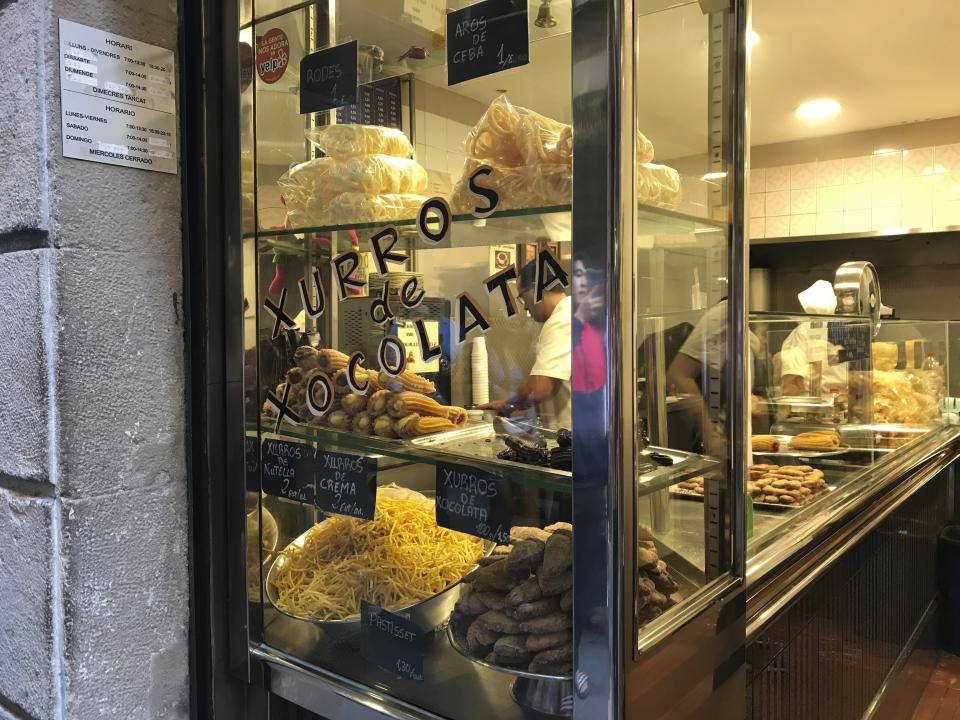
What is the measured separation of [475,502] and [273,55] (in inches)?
31.5

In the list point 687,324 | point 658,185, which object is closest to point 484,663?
point 687,324

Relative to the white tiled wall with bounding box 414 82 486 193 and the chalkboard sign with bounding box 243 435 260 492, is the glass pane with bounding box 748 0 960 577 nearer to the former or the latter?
the white tiled wall with bounding box 414 82 486 193

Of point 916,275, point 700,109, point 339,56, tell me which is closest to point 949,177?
point 916,275

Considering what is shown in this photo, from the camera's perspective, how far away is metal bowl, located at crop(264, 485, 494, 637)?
1.17 meters

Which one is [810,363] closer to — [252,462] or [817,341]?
[817,341]

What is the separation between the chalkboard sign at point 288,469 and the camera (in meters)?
1.25

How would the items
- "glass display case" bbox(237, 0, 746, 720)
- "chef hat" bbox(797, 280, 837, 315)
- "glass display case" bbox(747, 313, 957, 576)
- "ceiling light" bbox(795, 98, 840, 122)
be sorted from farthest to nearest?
"ceiling light" bbox(795, 98, 840, 122)
"chef hat" bbox(797, 280, 837, 315)
"glass display case" bbox(747, 313, 957, 576)
"glass display case" bbox(237, 0, 746, 720)

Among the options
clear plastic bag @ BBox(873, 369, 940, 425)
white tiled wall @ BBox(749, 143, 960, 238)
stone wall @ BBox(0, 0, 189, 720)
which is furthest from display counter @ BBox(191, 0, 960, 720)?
white tiled wall @ BBox(749, 143, 960, 238)

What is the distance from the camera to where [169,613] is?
120cm

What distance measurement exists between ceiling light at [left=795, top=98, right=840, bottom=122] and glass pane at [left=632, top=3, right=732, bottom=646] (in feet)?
15.1

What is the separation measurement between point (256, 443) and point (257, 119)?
1.76 feet

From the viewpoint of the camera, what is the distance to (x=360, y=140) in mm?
1281

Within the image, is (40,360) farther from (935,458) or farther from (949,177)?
(949,177)

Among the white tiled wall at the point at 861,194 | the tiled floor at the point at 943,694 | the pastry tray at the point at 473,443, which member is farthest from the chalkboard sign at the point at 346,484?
the white tiled wall at the point at 861,194
